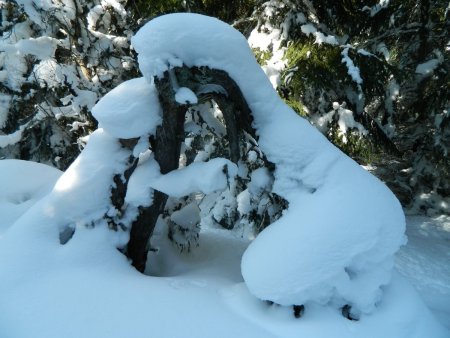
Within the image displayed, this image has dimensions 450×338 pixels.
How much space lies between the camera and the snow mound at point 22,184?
4.34 m

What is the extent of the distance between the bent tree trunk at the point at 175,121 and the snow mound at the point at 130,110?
110 mm

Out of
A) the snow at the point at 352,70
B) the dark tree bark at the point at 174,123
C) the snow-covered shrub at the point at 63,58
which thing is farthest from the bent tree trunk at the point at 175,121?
the snow-covered shrub at the point at 63,58

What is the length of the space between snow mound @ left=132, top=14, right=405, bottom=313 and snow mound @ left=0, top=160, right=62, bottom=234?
8.75ft

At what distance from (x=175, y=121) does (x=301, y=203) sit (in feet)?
4.47

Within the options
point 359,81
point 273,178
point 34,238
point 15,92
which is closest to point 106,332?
point 34,238

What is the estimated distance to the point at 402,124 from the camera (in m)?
8.63

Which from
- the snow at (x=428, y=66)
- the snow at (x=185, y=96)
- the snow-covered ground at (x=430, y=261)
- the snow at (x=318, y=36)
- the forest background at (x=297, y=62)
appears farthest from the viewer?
the snow at (x=428, y=66)

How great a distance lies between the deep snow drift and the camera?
257 cm

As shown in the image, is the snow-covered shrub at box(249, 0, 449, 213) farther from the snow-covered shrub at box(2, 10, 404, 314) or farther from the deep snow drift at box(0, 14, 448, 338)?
the deep snow drift at box(0, 14, 448, 338)

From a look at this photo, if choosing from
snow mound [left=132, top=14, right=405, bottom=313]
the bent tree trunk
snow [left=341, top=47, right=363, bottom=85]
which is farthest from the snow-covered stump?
snow [left=341, top=47, right=363, bottom=85]

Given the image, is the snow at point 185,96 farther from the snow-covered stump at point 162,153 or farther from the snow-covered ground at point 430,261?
the snow-covered ground at point 430,261

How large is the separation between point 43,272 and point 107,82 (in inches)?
167

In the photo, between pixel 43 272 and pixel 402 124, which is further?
pixel 402 124

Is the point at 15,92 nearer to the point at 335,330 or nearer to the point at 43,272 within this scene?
the point at 43,272
